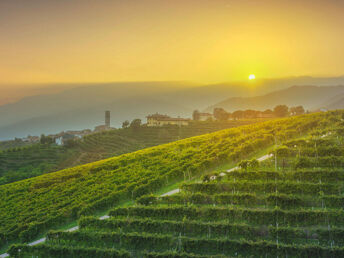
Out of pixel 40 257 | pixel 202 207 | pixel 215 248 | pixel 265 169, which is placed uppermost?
pixel 265 169

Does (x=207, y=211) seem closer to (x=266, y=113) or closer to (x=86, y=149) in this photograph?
(x=86, y=149)

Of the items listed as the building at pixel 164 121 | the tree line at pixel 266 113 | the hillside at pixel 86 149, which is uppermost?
the tree line at pixel 266 113

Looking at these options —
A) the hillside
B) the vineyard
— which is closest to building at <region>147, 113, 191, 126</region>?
the hillside

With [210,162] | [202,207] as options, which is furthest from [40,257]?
[210,162]

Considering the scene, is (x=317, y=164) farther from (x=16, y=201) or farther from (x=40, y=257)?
(x=16, y=201)

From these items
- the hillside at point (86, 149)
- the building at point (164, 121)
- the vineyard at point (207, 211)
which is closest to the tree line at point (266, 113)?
the building at point (164, 121)

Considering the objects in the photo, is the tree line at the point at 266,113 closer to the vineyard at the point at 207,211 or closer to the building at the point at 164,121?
the building at the point at 164,121

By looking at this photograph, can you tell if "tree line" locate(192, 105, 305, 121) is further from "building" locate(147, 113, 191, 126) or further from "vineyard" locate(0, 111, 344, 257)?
"vineyard" locate(0, 111, 344, 257)
